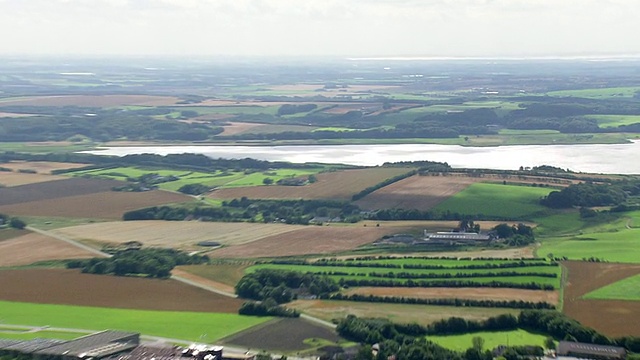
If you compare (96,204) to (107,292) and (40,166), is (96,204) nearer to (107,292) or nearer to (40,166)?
(40,166)

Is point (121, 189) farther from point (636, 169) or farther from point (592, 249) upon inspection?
point (636, 169)

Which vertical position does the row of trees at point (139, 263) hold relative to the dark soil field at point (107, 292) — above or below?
above

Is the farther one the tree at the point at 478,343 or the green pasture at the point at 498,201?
the green pasture at the point at 498,201

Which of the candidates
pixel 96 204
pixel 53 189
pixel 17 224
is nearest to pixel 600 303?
pixel 17 224

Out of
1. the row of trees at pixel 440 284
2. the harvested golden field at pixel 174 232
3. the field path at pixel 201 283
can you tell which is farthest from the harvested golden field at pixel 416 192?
the field path at pixel 201 283

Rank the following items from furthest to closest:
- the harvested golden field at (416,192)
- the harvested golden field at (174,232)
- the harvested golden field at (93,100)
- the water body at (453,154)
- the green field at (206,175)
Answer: the harvested golden field at (93,100) → the water body at (453,154) → the green field at (206,175) → the harvested golden field at (416,192) → the harvested golden field at (174,232)

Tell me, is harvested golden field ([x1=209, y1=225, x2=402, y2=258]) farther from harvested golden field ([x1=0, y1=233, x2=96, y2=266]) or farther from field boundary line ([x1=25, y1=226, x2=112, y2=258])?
harvested golden field ([x1=0, y1=233, x2=96, y2=266])

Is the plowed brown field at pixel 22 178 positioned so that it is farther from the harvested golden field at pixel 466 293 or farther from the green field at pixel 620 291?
the green field at pixel 620 291
